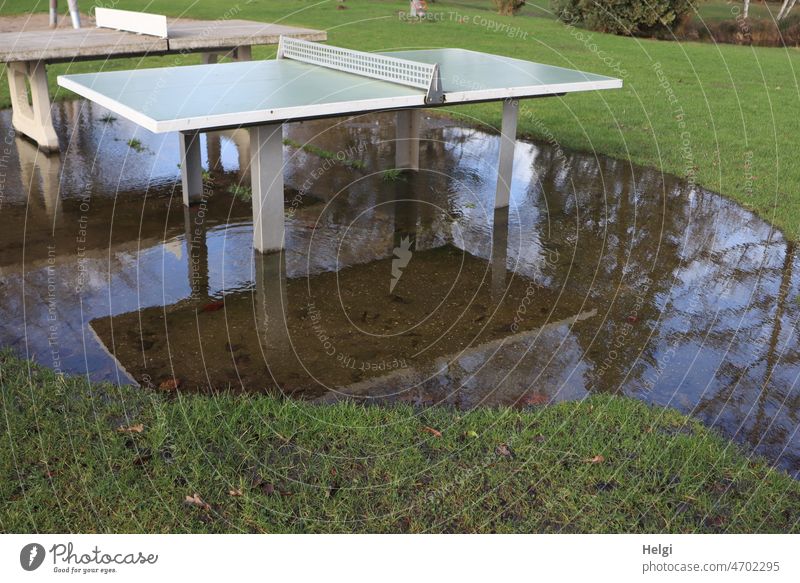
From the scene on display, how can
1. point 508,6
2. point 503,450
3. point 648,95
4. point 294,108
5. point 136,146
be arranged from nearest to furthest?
point 503,450 → point 294,108 → point 136,146 → point 648,95 → point 508,6

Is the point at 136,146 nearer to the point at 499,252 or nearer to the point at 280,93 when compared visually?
the point at 280,93

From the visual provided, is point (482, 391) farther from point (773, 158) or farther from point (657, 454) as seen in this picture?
point (773, 158)

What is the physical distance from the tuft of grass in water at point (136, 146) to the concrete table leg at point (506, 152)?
535 centimetres

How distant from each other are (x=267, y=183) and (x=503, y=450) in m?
3.72

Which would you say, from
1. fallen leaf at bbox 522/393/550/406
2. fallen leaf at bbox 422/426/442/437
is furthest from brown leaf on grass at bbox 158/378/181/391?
fallen leaf at bbox 522/393/550/406

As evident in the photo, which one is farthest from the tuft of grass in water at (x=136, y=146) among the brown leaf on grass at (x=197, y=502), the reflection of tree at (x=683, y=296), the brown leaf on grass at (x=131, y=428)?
the brown leaf on grass at (x=197, y=502)

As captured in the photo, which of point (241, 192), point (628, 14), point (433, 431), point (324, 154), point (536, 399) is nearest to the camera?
point (433, 431)

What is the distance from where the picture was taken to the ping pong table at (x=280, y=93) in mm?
6910

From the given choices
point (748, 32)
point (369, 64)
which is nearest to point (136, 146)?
point (369, 64)

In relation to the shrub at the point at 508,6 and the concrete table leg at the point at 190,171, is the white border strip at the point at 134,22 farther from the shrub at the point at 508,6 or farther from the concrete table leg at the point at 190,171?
the shrub at the point at 508,6

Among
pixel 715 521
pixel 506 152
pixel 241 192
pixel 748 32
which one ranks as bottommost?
pixel 715 521

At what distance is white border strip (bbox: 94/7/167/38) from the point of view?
38.2 ft

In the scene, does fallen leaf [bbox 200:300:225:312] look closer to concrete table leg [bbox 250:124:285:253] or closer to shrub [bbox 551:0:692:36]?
concrete table leg [bbox 250:124:285:253]

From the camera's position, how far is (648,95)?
15961 mm
